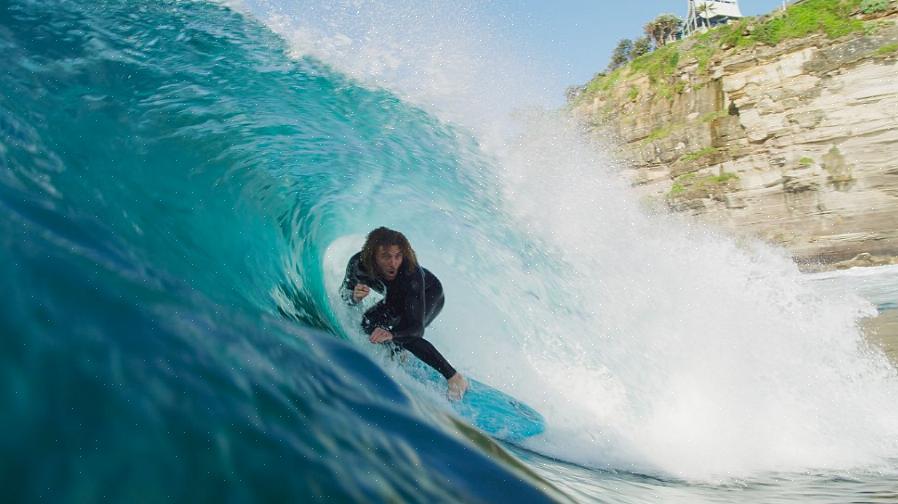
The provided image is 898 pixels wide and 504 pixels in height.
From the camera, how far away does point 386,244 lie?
132 inches

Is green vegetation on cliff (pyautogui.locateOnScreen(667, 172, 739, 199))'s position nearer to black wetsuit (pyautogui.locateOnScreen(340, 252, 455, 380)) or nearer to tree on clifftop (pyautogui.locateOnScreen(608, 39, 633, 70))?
tree on clifftop (pyautogui.locateOnScreen(608, 39, 633, 70))

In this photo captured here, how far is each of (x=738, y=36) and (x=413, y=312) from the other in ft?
96.8

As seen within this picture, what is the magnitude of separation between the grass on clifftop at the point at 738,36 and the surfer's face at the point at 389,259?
27.8 meters

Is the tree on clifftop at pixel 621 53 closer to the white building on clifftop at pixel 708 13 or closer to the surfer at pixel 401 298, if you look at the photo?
the white building on clifftop at pixel 708 13

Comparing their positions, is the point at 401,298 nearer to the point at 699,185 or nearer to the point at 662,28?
the point at 699,185

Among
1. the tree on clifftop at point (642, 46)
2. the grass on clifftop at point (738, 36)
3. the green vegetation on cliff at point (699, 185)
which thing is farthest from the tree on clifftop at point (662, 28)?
the green vegetation on cliff at point (699, 185)

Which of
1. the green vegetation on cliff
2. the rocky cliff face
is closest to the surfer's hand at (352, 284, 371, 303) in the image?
the rocky cliff face

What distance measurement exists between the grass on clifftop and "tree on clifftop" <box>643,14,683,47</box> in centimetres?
865

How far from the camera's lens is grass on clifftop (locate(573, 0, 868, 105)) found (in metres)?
24.9

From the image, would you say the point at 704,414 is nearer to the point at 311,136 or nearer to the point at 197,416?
the point at 311,136

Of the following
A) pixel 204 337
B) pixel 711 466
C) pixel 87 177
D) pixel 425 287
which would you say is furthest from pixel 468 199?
pixel 204 337

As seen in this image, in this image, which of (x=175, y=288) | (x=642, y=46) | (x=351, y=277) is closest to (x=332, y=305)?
(x=351, y=277)

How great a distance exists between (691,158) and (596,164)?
2155 cm

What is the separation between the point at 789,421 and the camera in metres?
5.04
